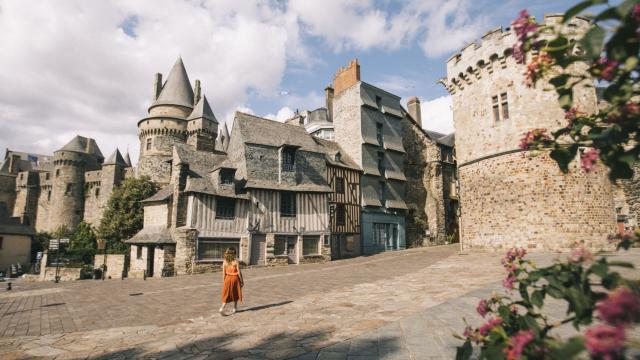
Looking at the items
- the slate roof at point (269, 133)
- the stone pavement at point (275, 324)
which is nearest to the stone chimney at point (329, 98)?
the slate roof at point (269, 133)

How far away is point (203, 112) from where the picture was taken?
37.4 meters

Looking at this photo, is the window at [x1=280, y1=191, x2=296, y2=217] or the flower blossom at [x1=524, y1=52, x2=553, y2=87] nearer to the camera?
the flower blossom at [x1=524, y1=52, x2=553, y2=87]

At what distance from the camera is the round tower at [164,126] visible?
36969 millimetres

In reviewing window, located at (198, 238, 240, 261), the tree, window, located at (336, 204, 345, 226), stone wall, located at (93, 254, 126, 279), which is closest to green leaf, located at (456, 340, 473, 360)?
window, located at (198, 238, 240, 261)

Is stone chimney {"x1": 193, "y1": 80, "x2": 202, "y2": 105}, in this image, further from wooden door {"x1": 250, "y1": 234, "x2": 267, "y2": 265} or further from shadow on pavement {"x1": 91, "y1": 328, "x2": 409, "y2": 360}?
shadow on pavement {"x1": 91, "y1": 328, "x2": 409, "y2": 360}

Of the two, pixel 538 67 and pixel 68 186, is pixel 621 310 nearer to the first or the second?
pixel 538 67

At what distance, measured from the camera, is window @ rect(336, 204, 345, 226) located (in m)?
24.2

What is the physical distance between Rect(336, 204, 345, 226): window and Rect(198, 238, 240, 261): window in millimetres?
7811

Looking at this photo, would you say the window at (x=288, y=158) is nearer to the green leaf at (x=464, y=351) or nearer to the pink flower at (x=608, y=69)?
the green leaf at (x=464, y=351)

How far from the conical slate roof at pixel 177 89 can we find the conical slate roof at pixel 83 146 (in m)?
17.7

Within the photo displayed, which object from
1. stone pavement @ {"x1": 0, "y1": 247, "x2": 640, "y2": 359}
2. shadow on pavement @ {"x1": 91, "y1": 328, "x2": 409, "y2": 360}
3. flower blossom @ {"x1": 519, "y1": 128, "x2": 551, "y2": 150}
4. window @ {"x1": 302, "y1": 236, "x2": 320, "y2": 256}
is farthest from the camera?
window @ {"x1": 302, "y1": 236, "x2": 320, "y2": 256}

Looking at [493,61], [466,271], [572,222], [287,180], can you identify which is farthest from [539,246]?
[287,180]

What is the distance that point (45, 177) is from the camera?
49.1 meters

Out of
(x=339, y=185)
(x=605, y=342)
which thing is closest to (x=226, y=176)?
(x=339, y=185)
